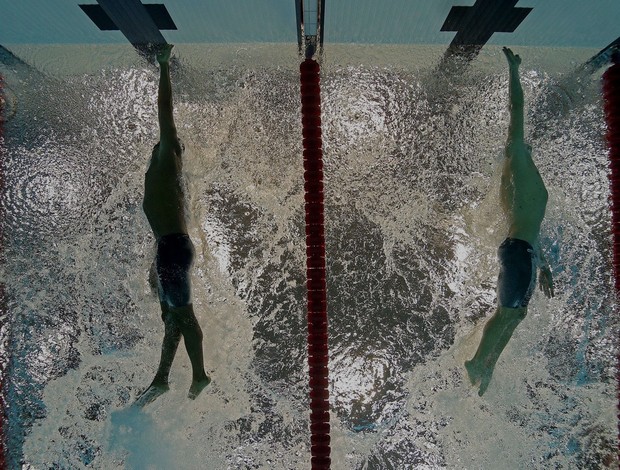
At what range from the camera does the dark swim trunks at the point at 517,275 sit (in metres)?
2.12

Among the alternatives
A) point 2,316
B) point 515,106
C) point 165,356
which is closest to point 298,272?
point 165,356

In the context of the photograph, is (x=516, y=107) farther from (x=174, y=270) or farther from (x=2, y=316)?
(x=2, y=316)

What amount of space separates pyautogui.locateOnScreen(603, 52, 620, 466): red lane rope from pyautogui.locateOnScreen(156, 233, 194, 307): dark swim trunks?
2105mm

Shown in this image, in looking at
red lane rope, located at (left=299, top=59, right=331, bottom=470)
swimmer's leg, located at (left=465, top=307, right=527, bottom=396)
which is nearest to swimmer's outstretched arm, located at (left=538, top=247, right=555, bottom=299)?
swimmer's leg, located at (left=465, top=307, right=527, bottom=396)

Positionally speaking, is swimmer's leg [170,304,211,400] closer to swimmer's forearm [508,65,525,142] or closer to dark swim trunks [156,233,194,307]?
dark swim trunks [156,233,194,307]

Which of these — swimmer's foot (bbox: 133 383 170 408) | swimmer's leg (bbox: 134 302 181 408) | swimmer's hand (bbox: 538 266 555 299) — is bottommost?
swimmer's foot (bbox: 133 383 170 408)

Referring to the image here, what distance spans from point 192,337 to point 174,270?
30 centimetres

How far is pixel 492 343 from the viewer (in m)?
2.22

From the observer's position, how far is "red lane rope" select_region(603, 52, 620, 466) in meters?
2.52

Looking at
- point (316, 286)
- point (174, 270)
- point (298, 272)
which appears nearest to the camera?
point (174, 270)

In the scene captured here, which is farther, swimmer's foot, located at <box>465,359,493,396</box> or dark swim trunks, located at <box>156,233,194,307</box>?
swimmer's foot, located at <box>465,359,493,396</box>

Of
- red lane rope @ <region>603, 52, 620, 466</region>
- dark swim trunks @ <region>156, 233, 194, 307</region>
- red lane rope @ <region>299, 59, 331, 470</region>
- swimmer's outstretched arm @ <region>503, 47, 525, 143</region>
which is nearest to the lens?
dark swim trunks @ <region>156, 233, 194, 307</region>

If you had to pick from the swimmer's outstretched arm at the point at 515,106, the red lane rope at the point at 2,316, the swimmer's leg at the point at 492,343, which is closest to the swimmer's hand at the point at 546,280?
the swimmer's leg at the point at 492,343

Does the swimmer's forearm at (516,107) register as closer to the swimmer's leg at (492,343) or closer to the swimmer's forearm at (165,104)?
the swimmer's leg at (492,343)
